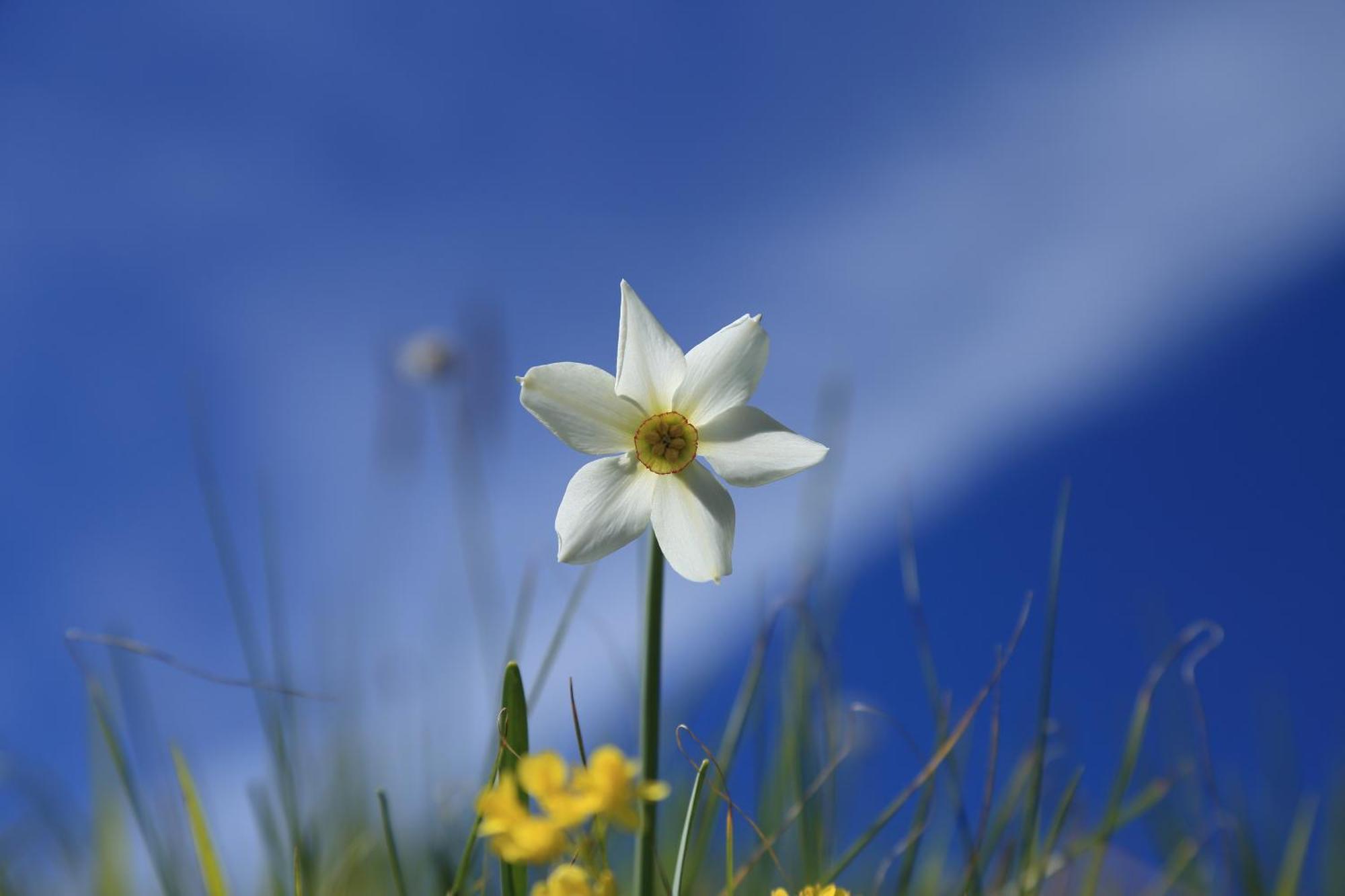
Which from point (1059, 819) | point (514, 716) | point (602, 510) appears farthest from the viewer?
point (1059, 819)

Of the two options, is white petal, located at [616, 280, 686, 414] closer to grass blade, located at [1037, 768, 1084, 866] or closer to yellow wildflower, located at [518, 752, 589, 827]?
yellow wildflower, located at [518, 752, 589, 827]

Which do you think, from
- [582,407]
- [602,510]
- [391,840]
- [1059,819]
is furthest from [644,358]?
[1059,819]

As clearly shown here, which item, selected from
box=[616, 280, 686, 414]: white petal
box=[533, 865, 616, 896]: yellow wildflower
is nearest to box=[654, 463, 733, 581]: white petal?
box=[616, 280, 686, 414]: white petal

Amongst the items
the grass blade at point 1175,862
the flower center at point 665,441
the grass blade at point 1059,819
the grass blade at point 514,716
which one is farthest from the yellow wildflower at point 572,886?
the grass blade at point 1175,862

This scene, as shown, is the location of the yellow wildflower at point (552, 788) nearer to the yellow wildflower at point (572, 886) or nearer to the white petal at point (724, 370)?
the yellow wildflower at point (572, 886)

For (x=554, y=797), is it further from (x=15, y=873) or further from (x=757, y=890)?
(x=15, y=873)

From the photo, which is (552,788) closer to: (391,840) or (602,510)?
(602,510)
